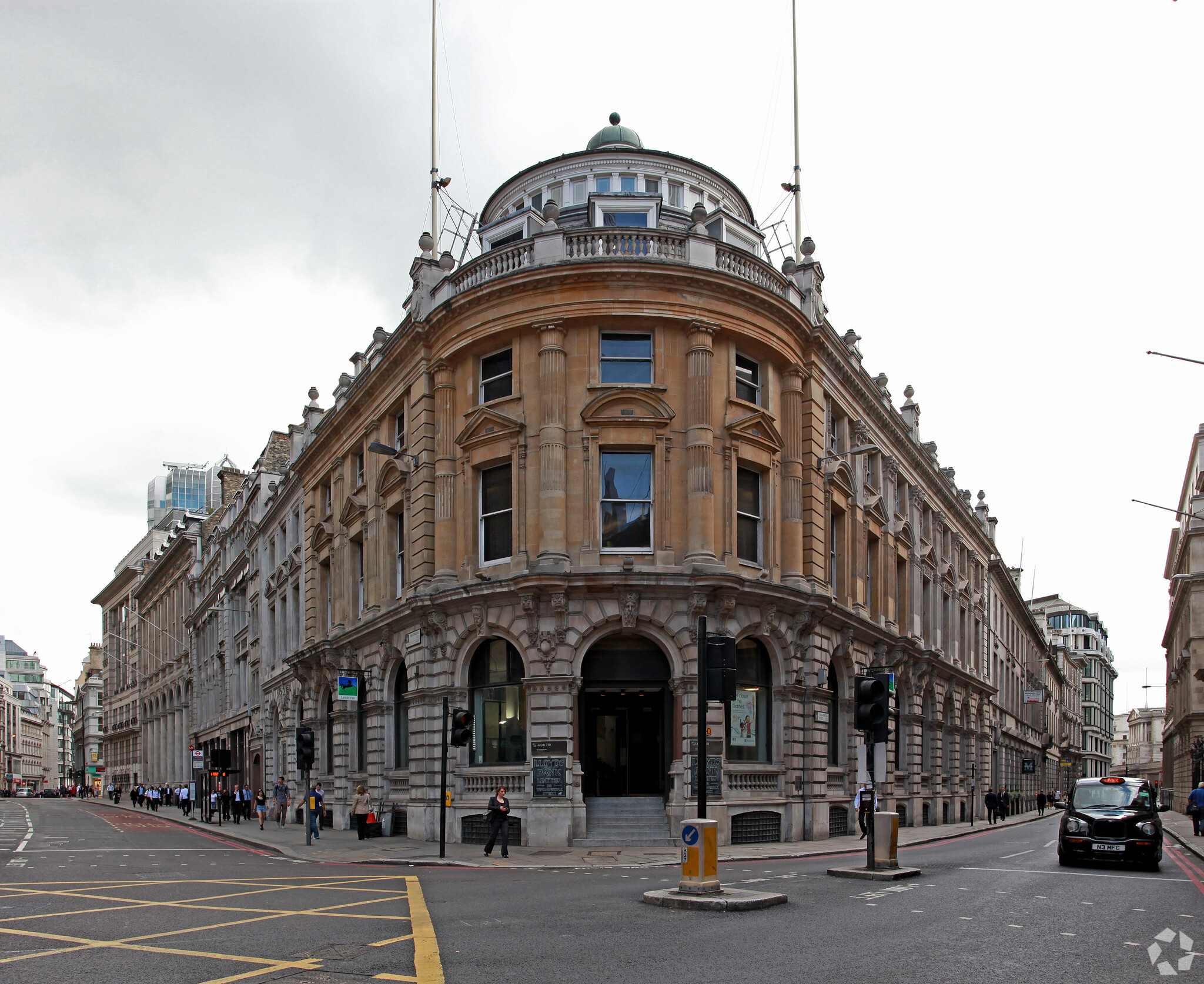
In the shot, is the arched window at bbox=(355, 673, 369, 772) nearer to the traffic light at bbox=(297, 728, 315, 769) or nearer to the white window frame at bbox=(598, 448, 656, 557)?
the traffic light at bbox=(297, 728, 315, 769)

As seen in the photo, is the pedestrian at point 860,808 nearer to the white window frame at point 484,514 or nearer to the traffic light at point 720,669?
the white window frame at point 484,514

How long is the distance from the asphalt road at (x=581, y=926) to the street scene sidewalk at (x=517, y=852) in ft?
4.62

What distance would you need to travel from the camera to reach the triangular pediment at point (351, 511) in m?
36.1

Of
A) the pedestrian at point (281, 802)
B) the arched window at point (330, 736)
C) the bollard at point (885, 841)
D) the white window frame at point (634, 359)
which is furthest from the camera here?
the pedestrian at point (281, 802)

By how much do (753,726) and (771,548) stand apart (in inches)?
186

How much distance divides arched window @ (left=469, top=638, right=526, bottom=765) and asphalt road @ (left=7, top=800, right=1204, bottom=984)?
19.6 ft

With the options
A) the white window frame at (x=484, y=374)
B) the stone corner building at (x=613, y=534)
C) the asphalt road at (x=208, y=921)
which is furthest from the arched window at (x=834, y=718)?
the asphalt road at (x=208, y=921)

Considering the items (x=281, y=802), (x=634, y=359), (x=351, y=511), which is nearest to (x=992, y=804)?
(x=281, y=802)

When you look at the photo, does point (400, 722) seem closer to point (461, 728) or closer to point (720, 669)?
point (461, 728)

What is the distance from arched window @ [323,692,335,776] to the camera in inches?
1529

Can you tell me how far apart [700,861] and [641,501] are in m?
13.6

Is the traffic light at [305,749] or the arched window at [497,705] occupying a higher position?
the arched window at [497,705]

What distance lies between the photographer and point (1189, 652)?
233ft

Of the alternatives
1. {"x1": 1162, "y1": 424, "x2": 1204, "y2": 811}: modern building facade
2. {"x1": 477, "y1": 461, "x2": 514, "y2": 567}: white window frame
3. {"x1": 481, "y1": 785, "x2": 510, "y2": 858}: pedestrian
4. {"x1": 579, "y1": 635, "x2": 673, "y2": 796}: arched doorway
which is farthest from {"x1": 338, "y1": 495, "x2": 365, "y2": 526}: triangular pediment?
{"x1": 1162, "y1": 424, "x2": 1204, "y2": 811}: modern building facade
